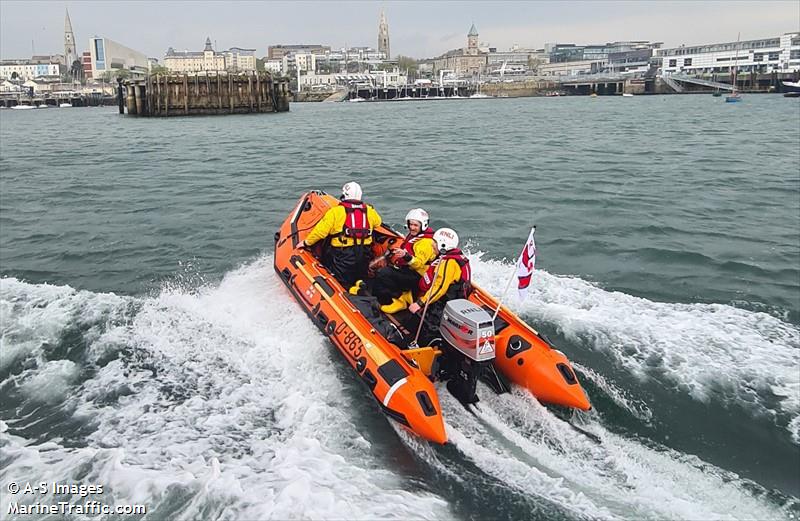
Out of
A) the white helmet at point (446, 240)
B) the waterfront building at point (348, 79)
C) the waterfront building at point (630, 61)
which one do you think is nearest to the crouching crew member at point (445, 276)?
the white helmet at point (446, 240)

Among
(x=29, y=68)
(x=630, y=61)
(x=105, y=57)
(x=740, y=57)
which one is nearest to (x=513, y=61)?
(x=630, y=61)

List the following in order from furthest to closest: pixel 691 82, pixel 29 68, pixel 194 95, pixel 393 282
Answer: pixel 29 68 → pixel 691 82 → pixel 194 95 → pixel 393 282

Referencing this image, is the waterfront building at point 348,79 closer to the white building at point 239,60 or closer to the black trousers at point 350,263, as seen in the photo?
the white building at point 239,60

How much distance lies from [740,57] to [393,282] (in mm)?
129346

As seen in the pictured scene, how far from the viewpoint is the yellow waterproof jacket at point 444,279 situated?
18.2ft

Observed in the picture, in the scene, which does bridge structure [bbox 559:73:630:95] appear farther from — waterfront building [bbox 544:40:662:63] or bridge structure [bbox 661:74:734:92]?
waterfront building [bbox 544:40:662:63]

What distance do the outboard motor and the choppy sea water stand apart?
0.26m

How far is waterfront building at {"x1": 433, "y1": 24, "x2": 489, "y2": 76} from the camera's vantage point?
594ft

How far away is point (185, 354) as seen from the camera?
6.60 meters

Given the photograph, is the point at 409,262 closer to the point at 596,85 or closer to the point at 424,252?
the point at 424,252

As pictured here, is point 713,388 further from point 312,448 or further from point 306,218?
point 306,218

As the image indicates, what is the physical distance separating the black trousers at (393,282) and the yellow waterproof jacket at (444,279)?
754mm

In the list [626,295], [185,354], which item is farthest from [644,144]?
[185,354]

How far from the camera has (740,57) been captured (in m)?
112
